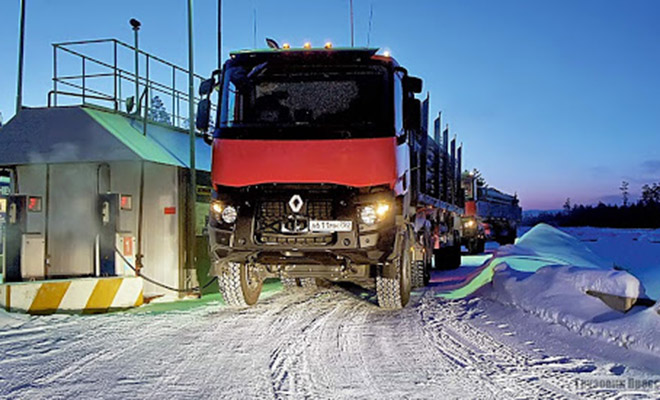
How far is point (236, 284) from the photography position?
345 inches

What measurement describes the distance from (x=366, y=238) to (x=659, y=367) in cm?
337

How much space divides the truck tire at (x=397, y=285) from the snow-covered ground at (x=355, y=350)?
151 millimetres

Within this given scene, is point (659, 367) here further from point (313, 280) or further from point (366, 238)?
point (313, 280)

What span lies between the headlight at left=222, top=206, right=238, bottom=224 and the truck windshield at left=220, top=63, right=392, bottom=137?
3.51ft

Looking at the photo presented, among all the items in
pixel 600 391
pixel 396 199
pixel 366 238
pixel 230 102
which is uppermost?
pixel 230 102

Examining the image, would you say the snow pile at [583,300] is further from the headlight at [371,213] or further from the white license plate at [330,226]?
the white license plate at [330,226]

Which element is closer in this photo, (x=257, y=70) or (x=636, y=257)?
(x=257, y=70)

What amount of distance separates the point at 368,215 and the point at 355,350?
74.0 inches

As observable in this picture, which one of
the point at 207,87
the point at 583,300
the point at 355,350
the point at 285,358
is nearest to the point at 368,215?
the point at 355,350

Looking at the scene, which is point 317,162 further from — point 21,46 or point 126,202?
point 21,46

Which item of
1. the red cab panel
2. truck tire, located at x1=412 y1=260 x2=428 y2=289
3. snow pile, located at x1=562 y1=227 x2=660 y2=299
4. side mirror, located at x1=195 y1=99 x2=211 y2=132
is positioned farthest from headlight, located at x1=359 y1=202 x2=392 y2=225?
snow pile, located at x1=562 y1=227 x2=660 y2=299

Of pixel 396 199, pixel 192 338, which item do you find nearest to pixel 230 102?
pixel 396 199

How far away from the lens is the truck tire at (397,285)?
27.7 ft

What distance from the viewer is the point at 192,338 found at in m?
6.85
